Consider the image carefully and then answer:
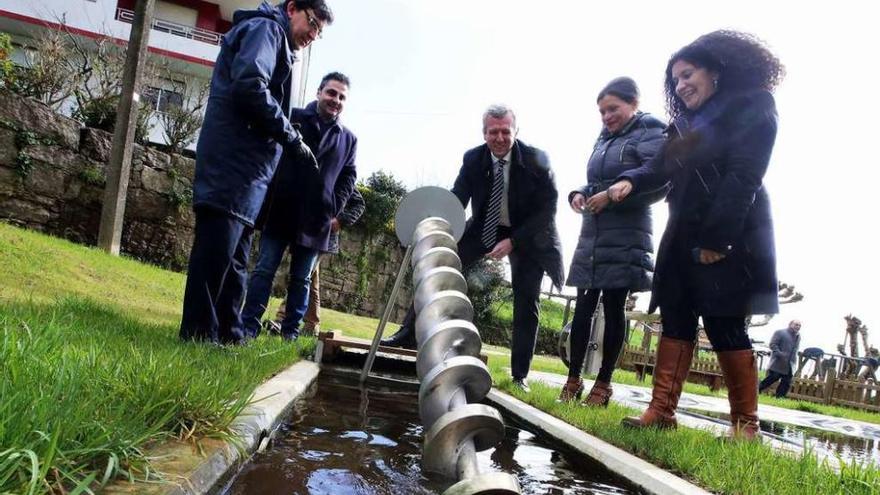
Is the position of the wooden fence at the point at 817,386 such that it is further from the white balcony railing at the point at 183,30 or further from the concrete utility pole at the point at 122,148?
the white balcony railing at the point at 183,30

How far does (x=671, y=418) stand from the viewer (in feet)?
9.83

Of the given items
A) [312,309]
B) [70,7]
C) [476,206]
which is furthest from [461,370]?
[70,7]

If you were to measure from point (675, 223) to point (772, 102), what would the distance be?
0.71 m

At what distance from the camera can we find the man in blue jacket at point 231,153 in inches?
120

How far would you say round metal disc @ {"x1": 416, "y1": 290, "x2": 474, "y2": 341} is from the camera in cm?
191

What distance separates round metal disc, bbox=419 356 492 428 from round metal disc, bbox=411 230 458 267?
0.77 m

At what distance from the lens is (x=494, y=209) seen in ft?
15.0

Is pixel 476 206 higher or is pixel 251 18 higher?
pixel 251 18

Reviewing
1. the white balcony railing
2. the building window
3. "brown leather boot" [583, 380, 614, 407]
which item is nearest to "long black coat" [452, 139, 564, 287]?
"brown leather boot" [583, 380, 614, 407]

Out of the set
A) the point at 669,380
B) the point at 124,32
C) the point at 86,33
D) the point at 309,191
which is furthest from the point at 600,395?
the point at 124,32

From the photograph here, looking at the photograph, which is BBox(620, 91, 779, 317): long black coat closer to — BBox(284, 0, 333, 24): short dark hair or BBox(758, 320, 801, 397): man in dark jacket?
BBox(284, 0, 333, 24): short dark hair

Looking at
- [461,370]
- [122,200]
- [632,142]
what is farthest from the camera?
[122,200]

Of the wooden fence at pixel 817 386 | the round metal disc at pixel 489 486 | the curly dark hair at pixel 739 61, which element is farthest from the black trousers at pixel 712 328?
the wooden fence at pixel 817 386

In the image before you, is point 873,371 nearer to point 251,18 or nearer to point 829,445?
point 829,445
